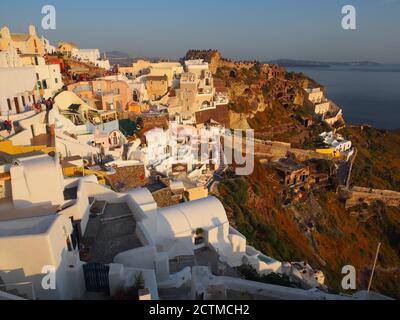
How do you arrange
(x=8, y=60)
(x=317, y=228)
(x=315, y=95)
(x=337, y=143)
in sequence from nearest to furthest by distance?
(x=8, y=60)
(x=317, y=228)
(x=337, y=143)
(x=315, y=95)

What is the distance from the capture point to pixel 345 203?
32031 mm

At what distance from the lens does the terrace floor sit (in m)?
8.01

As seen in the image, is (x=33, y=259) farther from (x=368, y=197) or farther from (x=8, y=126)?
(x=368, y=197)

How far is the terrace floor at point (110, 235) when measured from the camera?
8008 mm

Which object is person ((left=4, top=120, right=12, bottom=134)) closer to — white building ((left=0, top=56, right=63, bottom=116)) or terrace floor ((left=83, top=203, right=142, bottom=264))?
white building ((left=0, top=56, right=63, bottom=116))

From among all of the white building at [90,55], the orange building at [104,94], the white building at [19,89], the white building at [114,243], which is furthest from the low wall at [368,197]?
the white building at [90,55]

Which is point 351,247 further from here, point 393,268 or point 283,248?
point 283,248

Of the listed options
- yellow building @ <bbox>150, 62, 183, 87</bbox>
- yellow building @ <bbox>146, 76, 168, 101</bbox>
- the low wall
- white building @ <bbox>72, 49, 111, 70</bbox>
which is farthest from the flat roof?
white building @ <bbox>72, 49, 111, 70</bbox>

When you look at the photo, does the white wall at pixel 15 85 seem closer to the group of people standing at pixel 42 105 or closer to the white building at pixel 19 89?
the white building at pixel 19 89

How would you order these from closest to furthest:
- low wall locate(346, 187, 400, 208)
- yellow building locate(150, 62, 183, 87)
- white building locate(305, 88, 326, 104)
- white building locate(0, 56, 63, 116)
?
white building locate(0, 56, 63, 116), low wall locate(346, 187, 400, 208), yellow building locate(150, 62, 183, 87), white building locate(305, 88, 326, 104)

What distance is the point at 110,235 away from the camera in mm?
8734

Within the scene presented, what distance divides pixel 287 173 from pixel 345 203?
Result: 756 centimetres

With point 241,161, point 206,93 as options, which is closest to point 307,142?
point 206,93

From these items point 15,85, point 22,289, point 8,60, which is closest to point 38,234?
point 22,289
